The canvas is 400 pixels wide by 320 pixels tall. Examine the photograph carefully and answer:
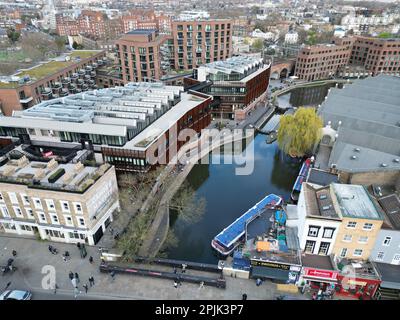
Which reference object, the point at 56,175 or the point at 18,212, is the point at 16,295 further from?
the point at 56,175

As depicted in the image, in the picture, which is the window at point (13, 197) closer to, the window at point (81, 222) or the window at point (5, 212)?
the window at point (5, 212)

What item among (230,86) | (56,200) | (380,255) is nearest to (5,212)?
(56,200)

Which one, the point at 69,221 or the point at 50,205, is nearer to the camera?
the point at 50,205

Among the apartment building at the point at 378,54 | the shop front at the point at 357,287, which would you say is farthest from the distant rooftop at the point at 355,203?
the apartment building at the point at 378,54

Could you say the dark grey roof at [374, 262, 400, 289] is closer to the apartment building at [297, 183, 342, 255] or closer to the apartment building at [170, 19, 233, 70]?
the apartment building at [297, 183, 342, 255]

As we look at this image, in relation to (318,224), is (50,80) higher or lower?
higher

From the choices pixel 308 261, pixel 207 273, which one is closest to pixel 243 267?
pixel 207 273

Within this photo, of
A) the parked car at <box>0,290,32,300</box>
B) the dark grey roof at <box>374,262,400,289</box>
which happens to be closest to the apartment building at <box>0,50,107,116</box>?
the parked car at <box>0,290,32,300</box>
